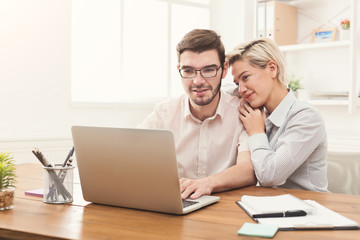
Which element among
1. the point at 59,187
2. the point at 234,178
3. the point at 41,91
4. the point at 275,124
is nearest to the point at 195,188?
the point at 234,178

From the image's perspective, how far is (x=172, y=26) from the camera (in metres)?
3.99

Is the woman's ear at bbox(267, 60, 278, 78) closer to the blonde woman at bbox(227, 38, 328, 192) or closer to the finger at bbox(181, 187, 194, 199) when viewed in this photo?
the blonde woman at bbox(227, 38, 328, 192)

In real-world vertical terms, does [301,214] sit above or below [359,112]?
below

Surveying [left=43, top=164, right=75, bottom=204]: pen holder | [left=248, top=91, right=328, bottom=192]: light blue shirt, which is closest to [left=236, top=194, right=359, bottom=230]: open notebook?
[left=248, top=91, right=328, bottom=192]: light blue shirt

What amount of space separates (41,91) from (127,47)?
0.92m

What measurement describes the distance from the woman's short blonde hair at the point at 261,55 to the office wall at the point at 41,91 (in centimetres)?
Result: 162

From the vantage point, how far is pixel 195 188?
1.32m

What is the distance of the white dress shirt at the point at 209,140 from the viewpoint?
5.92 ft

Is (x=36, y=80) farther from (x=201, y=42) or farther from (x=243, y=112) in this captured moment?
(x=243, y=112)

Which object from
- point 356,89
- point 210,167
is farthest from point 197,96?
point 356,89

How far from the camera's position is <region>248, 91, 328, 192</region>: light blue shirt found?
1526 mm

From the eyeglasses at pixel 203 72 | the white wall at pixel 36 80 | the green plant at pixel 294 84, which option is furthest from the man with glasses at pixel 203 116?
the green plant at pixel 294 84

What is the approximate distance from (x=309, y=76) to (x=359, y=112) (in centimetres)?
51

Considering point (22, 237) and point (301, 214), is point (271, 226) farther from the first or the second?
point (22, 237)
